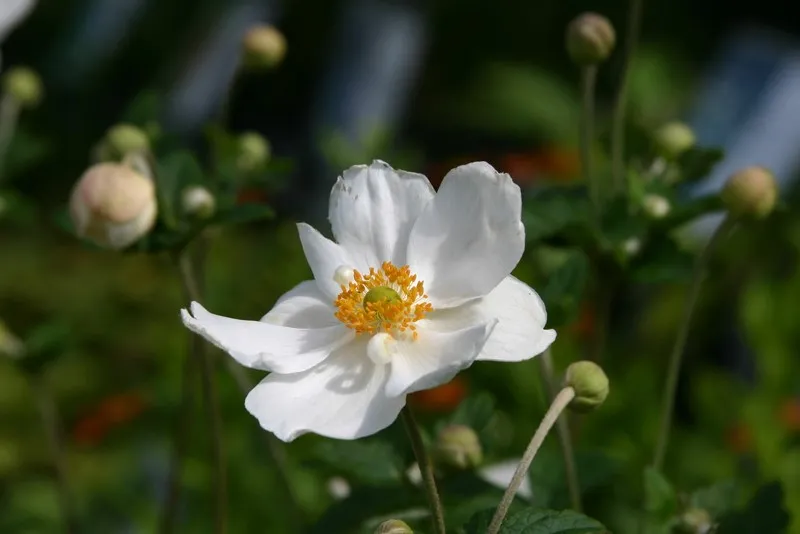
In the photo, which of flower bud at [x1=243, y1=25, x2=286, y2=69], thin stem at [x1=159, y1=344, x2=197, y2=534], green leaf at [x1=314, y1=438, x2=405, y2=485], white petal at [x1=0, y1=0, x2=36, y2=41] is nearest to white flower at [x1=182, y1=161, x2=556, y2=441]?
green leaf at [x1=314, y1=438, x2=405, y2=485]

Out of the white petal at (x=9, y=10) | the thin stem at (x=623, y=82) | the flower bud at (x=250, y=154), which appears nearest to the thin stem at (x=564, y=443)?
the thin stem at (x=623, y=82)

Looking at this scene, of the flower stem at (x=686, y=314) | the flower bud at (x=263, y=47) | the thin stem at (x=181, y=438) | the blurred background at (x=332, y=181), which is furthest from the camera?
the blurred background at (x=332, y=181)

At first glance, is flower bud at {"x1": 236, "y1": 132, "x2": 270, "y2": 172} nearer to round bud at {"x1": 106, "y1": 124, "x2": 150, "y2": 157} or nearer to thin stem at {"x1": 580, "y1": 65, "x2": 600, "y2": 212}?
round bud at {"x1": 106, "y1": 124, "x2": 150, "y2": 157}

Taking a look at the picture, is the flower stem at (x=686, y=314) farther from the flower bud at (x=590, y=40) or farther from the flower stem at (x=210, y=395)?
the flower stem at (x=210, y=395)

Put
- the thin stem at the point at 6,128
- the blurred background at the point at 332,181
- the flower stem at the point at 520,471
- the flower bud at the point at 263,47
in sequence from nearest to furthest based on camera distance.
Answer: the flower stem at the point at 520,471 → the flower bud at the point at 263,47 → the thin stem at the point at 6,128 → the blurred background at the point at 332,181

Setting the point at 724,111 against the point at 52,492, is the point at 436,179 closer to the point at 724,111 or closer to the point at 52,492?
the point at 724,111

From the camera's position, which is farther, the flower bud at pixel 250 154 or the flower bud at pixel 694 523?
the flower bud at pixel 250 154

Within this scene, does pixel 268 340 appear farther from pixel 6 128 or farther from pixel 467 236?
pixel 6 128

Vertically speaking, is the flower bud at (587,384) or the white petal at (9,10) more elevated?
the white petal at (9,10)
